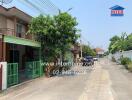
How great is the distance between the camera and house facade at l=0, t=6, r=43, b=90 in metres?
20.7

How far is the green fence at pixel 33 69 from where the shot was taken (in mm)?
26856

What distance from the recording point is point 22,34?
36.0 m

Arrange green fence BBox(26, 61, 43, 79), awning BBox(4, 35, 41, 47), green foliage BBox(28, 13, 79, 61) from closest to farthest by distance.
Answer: awning BBox(4, 35, 41, 47), green fence BBox(26, 61, 43, 79), green foliage BBox(28, 13, 79, 61)

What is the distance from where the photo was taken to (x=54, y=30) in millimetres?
31625

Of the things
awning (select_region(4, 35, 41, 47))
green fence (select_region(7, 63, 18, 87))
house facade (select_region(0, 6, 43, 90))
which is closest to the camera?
green fence (select_region(7, 63, 18, 87))

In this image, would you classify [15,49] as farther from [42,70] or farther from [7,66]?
[7,66]

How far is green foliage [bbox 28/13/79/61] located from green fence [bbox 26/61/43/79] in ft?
10.7

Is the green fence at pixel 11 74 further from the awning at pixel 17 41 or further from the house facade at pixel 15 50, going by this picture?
the awning at pixel 17 41

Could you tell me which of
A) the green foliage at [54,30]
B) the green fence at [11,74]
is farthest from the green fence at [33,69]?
the green fence at [11,74]

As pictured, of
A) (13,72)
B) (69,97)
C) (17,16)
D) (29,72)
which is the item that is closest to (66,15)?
(17,16)

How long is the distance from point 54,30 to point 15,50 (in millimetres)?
5814

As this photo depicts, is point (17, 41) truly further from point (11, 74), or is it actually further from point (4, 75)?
point (4, 75)

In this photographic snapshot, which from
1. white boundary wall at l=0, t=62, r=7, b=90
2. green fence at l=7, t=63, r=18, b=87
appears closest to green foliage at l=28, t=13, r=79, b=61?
green fence at l=7, t=63, r=18, b=87

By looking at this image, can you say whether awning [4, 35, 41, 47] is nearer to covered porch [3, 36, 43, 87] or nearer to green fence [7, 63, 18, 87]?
covered porch [3, 36, 43, 87]
